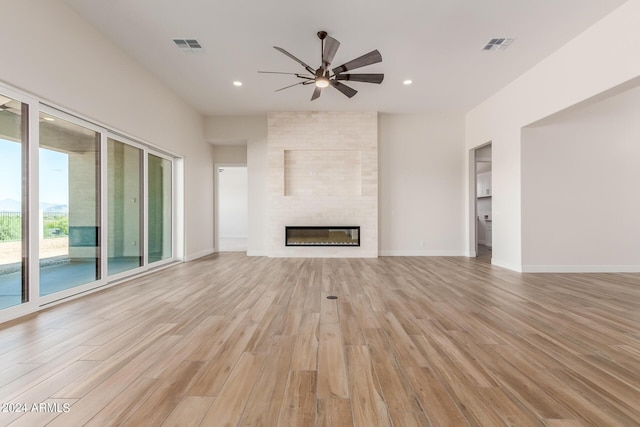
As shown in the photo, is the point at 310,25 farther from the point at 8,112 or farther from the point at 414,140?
the point at 414,140

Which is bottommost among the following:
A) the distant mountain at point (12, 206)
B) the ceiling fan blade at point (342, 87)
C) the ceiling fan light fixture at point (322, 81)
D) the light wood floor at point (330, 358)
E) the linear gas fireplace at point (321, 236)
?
the light wood floor at point (330, 358)

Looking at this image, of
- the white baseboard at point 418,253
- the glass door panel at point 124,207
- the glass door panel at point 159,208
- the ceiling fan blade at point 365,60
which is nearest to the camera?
the ceiling fan blade at point 365,60

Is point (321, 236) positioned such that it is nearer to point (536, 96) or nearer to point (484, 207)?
point (536, 96)

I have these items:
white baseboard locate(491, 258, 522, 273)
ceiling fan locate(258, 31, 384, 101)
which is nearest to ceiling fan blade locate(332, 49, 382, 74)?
ceiling fan locate(258, 31, 384, 101)

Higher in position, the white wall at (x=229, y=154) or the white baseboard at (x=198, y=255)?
the white wall at (x=229, y=154)

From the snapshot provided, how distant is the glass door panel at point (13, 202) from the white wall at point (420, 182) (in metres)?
5.99

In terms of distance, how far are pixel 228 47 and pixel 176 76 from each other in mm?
1461

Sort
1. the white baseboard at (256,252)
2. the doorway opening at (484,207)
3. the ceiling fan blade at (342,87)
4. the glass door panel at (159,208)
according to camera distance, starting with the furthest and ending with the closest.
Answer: the doorway opening at (484,207) < the white baseboard at (256,252) < the glass door panel at (159,208) < the ceiling fan blade at (342,87)

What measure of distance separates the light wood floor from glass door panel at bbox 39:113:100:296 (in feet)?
1.38

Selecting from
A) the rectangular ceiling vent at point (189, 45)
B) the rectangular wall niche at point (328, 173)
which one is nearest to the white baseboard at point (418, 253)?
the rectangular wall niche at point (328, 173)

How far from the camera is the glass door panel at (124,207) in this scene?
159 inches

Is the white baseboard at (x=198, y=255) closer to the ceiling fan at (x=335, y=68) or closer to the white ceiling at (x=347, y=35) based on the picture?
the white ceiling at (x=347, y=35)

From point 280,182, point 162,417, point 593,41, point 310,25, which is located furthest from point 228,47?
point 593,41

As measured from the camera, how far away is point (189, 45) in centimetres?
388
